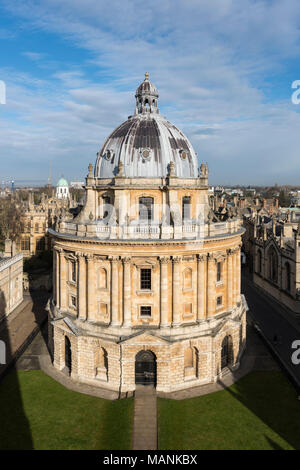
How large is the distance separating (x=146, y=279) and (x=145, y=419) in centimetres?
1139

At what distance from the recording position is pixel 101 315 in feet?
111

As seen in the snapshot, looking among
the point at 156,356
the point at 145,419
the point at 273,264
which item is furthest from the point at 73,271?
the point at 273,264

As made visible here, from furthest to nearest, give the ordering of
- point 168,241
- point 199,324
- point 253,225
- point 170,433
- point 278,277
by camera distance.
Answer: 1. point 253,225
2. point 278,277
3. point 199,324
4. point 168,241
5. point 170,433

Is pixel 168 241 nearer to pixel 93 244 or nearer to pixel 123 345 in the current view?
pixel 93 244

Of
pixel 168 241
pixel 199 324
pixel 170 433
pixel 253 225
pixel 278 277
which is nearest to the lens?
pixel 170 433

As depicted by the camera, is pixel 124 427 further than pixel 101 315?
No

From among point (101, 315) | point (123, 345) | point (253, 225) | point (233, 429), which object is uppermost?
point (253, 225)

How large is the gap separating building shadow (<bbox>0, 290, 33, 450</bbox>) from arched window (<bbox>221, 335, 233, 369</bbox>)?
19.0 meters

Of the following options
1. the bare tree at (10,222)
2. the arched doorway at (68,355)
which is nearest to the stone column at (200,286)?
the arched doorway at (68,355)

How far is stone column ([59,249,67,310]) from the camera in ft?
119

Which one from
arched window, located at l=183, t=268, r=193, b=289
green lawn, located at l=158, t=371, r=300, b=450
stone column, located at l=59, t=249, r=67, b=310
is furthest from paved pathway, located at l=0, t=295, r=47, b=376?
arched window, located at l=183, t=268, r=193, b=289

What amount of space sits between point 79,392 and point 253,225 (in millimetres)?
50651

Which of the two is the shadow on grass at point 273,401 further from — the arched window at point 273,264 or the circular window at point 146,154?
the arched window at point 273,264

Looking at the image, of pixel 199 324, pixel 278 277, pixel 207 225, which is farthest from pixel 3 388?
pixel 278 277
